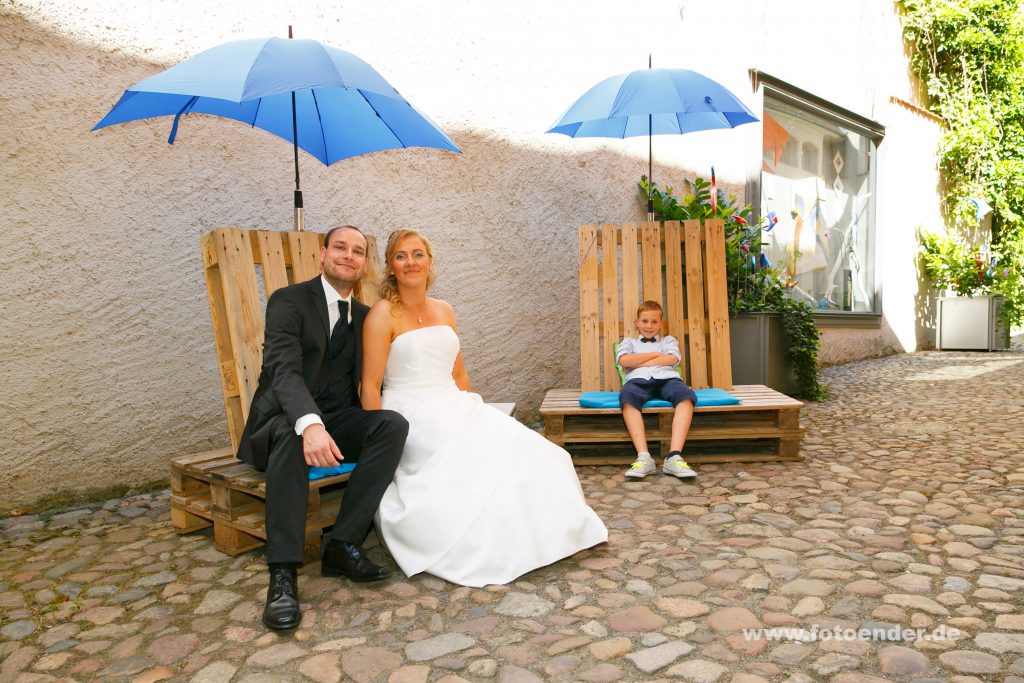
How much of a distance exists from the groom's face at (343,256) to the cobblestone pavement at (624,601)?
1247 millimetres

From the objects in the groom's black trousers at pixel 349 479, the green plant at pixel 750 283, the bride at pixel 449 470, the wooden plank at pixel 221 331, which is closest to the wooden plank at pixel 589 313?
the green plant at pixel 750 283

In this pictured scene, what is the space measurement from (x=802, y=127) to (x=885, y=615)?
795cm

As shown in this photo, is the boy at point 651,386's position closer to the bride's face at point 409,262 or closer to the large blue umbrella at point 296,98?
the bride's face at point 409,262

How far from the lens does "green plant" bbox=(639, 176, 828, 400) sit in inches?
→ 247

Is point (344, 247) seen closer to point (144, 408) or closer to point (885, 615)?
point (144, 408)

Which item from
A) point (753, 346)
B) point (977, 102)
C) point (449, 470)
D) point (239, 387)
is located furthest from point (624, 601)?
point (977, 102)

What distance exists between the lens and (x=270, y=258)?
366 cm

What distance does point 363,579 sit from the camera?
2688 millimetres

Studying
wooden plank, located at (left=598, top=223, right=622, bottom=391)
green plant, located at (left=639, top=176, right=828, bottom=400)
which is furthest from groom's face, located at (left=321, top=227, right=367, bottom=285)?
green plant, located at (left=639, top=176, right=828, bottom=400)

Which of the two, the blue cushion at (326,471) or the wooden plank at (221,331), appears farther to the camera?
the wooden plank at (221,331)

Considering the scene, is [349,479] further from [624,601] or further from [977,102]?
[977,102]

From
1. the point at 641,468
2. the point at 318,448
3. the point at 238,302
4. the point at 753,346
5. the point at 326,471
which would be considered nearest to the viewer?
the point at 318,448

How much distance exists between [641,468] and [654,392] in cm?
66

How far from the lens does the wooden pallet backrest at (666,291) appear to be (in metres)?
5.20
